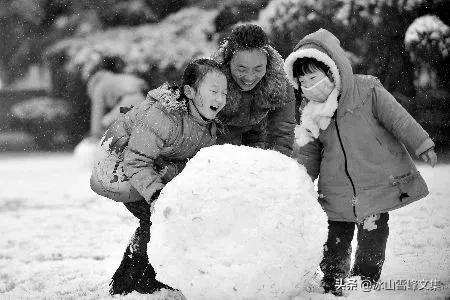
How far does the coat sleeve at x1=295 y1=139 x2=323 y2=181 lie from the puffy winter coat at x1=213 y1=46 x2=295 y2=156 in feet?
1.20

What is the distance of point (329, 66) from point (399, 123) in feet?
1.58

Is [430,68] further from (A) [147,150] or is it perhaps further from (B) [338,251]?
(A) [147,150]

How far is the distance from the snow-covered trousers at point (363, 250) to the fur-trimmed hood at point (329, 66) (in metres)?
0.59

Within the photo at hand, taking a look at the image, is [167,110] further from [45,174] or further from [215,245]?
[45,174]

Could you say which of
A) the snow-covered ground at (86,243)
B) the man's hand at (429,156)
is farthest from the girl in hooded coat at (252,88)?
the snow-covered ground at (86,243)

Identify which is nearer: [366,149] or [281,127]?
[366,149]

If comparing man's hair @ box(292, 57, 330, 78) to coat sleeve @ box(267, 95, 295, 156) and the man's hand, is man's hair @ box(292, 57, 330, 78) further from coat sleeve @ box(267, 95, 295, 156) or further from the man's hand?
the man's hand

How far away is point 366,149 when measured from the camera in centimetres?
302

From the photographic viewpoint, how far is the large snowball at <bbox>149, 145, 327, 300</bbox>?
2.28 meters

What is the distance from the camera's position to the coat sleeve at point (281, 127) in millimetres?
3598

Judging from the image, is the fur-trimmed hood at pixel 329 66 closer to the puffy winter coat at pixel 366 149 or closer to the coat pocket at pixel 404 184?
the puffy winter coat at pixel 366 149

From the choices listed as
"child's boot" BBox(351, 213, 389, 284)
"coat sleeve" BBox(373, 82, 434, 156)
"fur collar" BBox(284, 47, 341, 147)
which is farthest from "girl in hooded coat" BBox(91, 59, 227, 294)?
"child's boot" BBox(351, 213, 389, 284)

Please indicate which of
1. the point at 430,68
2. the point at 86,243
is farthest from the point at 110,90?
the point at 86,243

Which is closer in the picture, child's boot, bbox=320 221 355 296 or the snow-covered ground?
child's boot, bbox=320 221 355 296
